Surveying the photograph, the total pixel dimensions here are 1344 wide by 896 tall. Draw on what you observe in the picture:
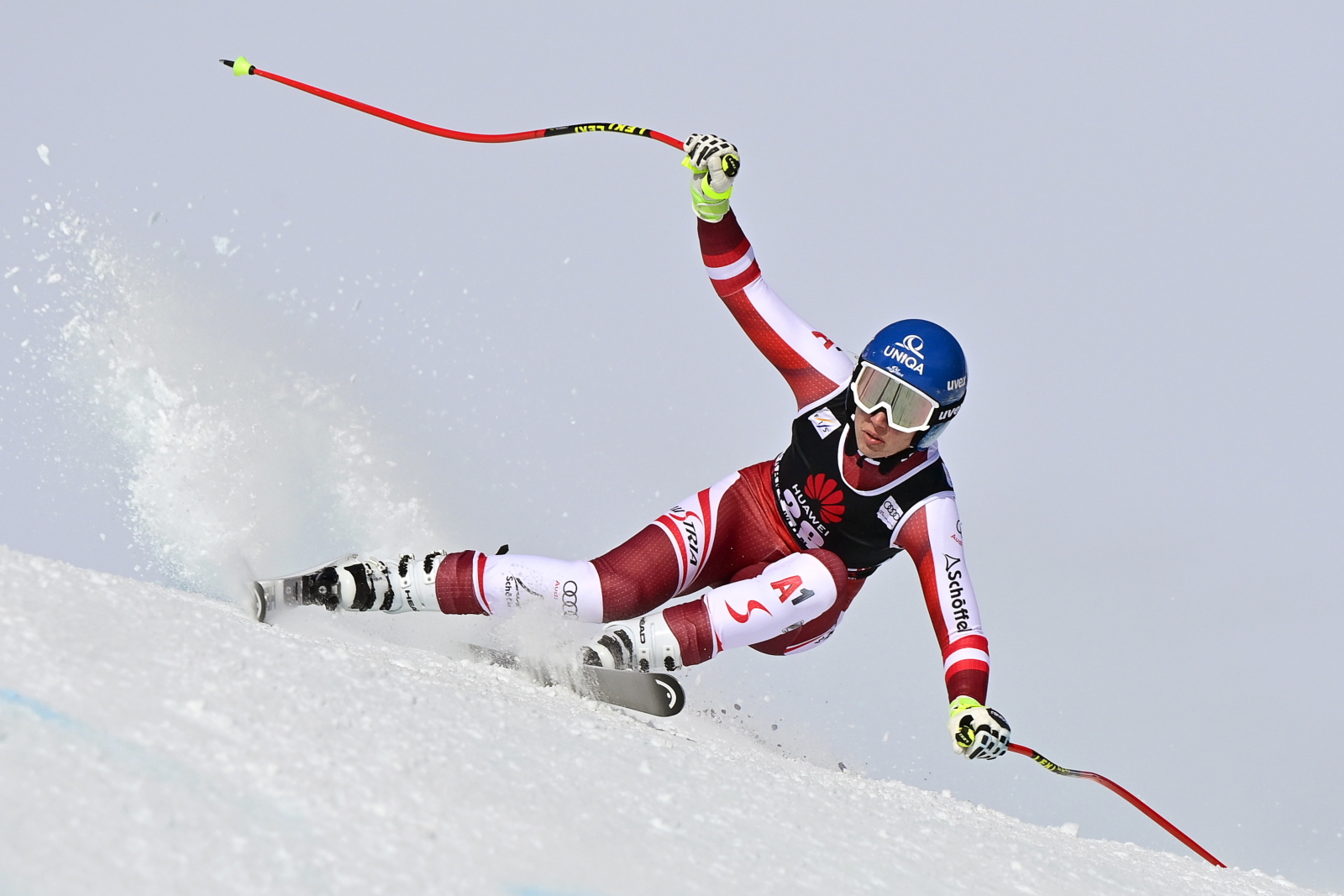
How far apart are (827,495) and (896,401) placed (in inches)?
17.4

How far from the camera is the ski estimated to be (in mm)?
4215

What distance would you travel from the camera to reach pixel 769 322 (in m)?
4.95

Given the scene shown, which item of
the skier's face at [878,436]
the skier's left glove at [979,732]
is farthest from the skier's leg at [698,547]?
the skier's left glove at [979,732]

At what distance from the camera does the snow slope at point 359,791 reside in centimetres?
233

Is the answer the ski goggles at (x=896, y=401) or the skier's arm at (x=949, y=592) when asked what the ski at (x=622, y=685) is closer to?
the skier's arm at (x=949, y=592)

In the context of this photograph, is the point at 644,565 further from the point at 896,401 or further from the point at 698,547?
the point at 896,401

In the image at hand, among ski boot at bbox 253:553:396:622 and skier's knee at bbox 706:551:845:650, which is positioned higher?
skier's knee at bbox 706:551:845:650

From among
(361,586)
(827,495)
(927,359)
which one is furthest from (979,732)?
(361,586)

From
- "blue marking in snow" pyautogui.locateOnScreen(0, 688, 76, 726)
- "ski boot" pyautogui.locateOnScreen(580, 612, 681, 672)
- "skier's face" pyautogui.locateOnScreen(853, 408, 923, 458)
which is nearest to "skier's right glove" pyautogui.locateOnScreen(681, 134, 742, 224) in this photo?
"skier's face" pyautogui.locateOnScreen(853, 408, 923, 458)

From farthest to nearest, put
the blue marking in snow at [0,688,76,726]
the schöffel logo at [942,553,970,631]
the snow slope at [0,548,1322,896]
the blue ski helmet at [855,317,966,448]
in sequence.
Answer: the schöffel logo at [942,553,970,631], the blue ski helmet at [855,317,966,448], the blue marking in snow at [0,688,76,726], the snow slope at [0,548,1322,896]

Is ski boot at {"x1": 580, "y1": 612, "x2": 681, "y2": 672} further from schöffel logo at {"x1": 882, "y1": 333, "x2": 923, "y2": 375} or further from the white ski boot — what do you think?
schöffel logo at {"x1": 882, "y1": 333, "x2": 923, "y2": 375}

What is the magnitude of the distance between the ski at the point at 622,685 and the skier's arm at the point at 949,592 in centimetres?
94

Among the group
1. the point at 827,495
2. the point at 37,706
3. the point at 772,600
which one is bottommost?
the point at 37,706

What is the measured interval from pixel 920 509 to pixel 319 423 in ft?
11.5
